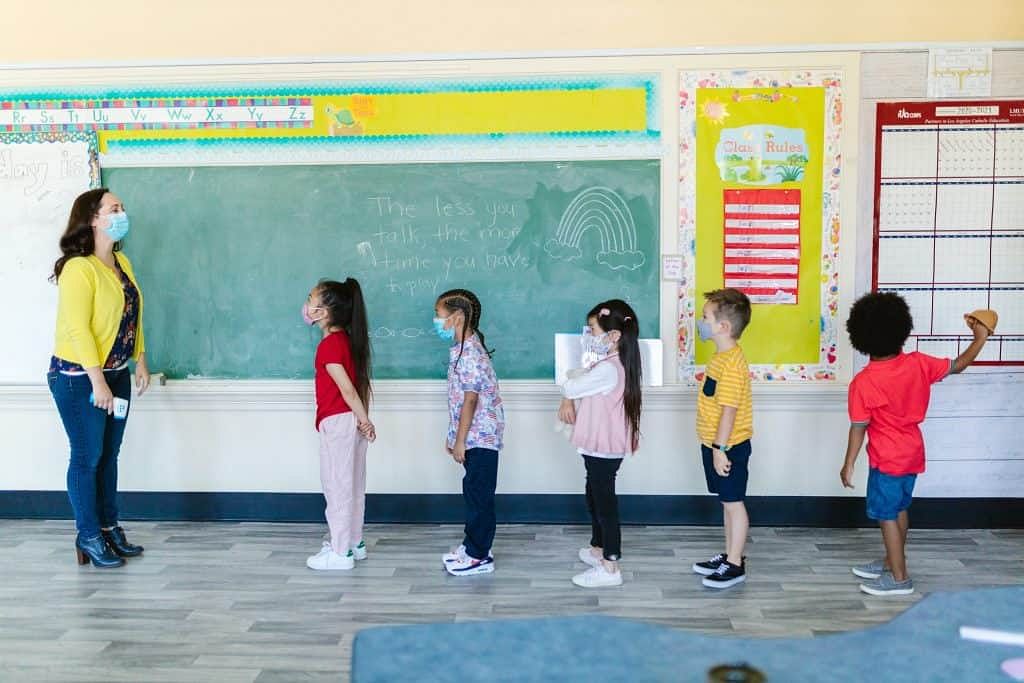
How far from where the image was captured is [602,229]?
13.5 ft

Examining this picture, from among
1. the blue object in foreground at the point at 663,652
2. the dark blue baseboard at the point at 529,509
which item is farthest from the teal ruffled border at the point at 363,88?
the blue object in foreground at the point at 663,652

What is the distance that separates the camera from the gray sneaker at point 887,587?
11.0ft

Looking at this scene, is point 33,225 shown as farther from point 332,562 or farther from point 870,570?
point 870,570

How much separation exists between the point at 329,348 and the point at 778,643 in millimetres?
2364

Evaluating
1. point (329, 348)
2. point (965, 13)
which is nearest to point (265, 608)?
point (329, 348)

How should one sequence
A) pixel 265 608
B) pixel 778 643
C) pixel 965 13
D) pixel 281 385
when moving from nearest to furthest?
pixel 778 643 < pixel 265 608 < pixel 965 13 < pixel 281 385

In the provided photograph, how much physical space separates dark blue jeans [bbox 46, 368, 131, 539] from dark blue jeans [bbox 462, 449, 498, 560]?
153cm

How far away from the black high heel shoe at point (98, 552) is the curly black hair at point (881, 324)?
10.4 ft

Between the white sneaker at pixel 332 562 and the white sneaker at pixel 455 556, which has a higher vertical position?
the white sneaker at pixel 455 556

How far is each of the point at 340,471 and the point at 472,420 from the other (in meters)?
0.60

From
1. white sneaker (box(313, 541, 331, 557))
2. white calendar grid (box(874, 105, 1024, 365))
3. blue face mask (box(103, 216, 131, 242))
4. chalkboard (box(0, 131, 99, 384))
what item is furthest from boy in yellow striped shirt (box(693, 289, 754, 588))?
chalkboard (box(0, 131, 99, 384))

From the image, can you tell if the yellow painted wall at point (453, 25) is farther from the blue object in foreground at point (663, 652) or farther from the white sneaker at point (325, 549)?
the blue object in foreground at point (663, 652)

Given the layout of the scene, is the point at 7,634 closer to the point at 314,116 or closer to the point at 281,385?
the point at 281,385

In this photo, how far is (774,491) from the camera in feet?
13.7
